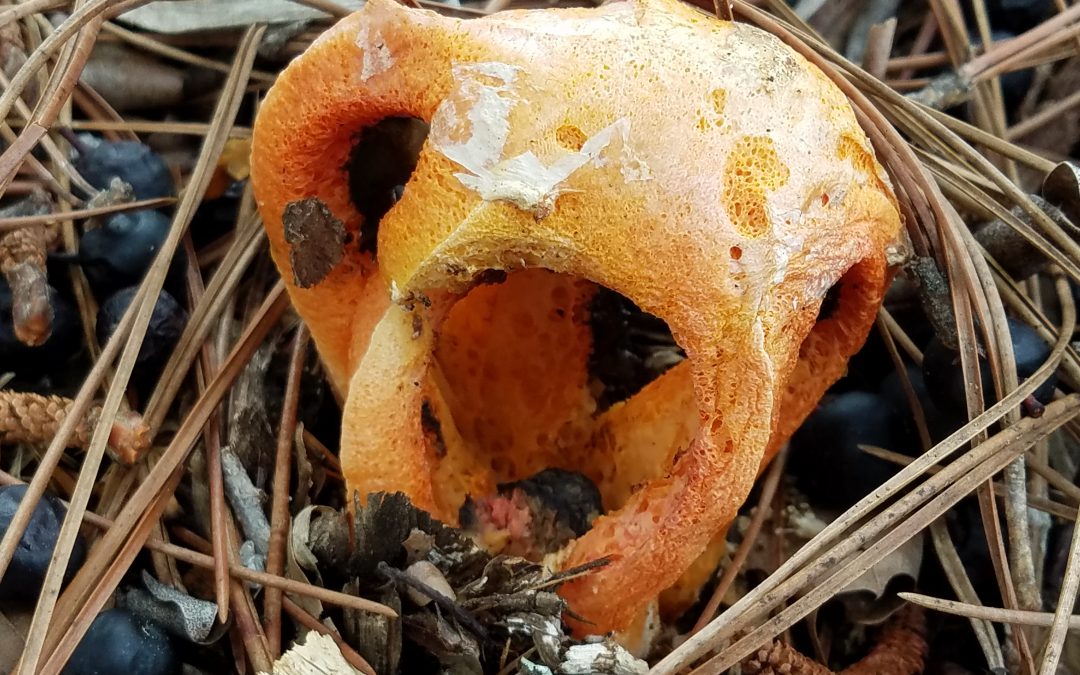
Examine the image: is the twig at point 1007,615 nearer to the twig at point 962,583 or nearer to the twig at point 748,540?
the twig at point 962,583

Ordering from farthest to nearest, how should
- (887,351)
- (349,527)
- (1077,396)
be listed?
(887,351), (1077,396), (349,527)

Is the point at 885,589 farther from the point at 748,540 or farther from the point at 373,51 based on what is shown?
the point at 373,51

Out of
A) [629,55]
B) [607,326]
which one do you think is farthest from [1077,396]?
[629,55]

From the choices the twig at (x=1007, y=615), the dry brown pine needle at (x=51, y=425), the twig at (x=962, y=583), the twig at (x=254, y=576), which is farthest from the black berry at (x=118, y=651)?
the twig at (x=962, y=583)

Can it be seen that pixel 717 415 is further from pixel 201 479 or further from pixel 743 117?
pixel 201 479

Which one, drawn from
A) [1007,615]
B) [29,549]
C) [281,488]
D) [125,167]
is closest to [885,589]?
[1007,615]
